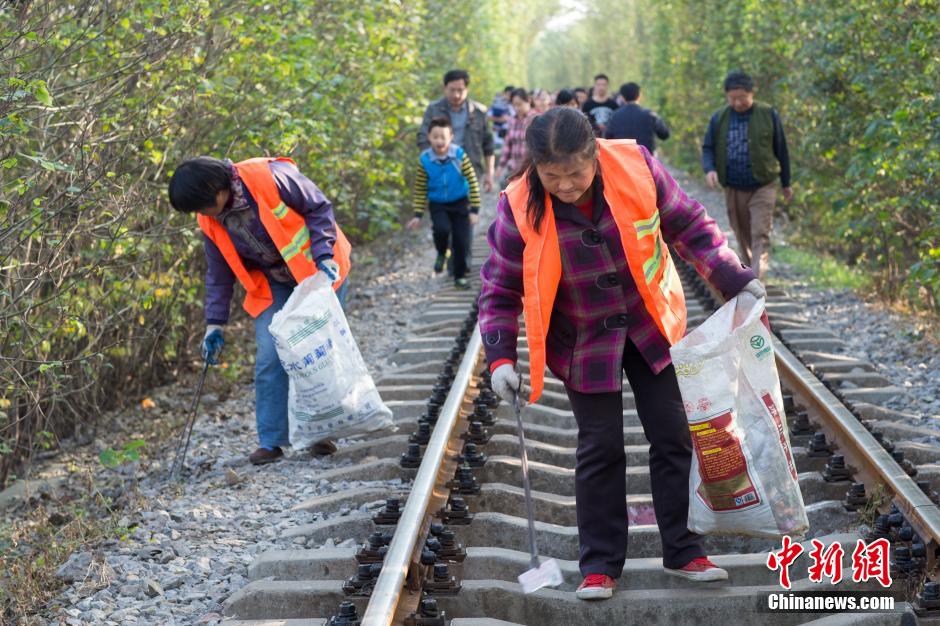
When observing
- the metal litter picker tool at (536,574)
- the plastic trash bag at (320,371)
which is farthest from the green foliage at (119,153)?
the metal litter picker tool at (536,574)

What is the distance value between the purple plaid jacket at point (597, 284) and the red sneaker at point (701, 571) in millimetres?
645

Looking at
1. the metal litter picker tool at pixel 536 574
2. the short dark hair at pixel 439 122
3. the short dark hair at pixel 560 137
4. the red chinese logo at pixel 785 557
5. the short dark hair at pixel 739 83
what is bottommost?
the red chinese logo at pixel 785 557

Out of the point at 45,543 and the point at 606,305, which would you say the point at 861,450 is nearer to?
the point at 606,305

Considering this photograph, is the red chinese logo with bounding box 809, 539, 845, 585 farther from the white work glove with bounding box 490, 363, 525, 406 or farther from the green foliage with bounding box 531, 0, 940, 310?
the green foliage with bounding box 531, 0, 940, 310

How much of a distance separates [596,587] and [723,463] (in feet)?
1.89

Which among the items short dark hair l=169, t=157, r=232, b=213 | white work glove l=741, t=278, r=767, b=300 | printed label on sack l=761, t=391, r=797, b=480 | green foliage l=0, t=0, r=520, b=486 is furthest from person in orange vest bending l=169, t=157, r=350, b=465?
printed label on sack l=761, t=391, r=797, b=480

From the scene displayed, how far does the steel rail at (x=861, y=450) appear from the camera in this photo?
4105mm

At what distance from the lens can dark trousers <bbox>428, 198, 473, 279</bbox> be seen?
35.6 ft

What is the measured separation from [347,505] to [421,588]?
1220mm

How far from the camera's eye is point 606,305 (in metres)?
3.96

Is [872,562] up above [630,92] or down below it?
below

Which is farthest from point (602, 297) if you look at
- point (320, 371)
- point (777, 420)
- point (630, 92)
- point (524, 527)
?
point (630, 92)

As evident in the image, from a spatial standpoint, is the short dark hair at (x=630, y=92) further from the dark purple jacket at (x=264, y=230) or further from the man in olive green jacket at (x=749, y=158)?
the dark purple jacket at (x=264, y=230)

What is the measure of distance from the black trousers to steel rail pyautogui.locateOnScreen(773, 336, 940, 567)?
0.78 meters
